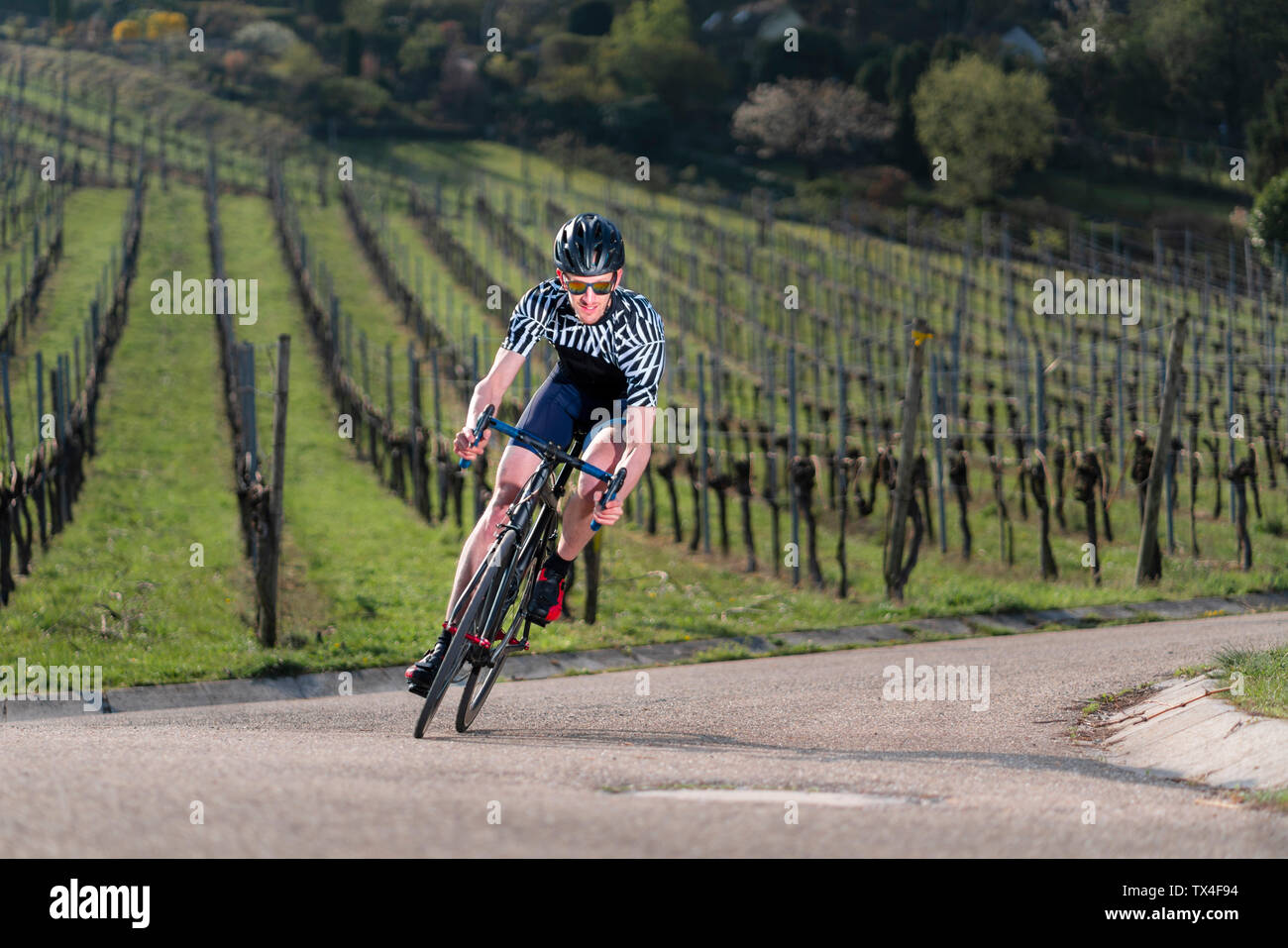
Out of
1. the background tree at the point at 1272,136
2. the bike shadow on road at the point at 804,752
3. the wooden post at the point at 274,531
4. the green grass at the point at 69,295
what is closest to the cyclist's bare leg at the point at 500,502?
the bike shadow on road at the point at 804,752

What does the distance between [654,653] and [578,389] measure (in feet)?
16.2

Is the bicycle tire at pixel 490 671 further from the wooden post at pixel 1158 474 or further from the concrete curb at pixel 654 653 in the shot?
the wooden post at pixel 1158 474

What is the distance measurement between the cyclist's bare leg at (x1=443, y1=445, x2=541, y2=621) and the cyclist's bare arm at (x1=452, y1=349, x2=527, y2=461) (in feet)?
0.57

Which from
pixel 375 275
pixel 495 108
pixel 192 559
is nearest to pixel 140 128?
pixel 495 108

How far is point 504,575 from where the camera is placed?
6.62m

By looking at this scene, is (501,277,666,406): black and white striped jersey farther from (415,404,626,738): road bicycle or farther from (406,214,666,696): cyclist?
(415,404,626,738): road bicycle

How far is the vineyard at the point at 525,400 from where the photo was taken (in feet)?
45.4

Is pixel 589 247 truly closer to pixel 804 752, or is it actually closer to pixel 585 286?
pixel 585 286

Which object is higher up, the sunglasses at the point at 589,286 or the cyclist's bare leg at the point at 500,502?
the sunglasses at the point at 589,286

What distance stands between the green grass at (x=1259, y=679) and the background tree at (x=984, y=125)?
71.5 metres

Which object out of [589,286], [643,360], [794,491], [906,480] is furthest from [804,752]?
[794,491]

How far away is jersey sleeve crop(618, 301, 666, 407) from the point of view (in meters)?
6.78

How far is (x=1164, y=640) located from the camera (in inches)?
412
